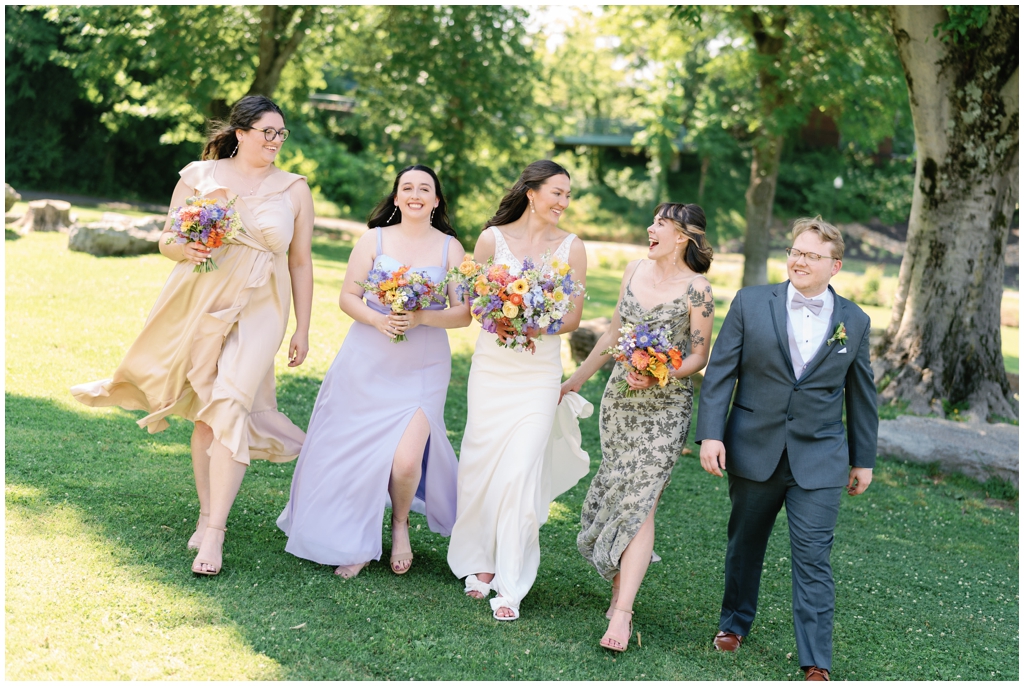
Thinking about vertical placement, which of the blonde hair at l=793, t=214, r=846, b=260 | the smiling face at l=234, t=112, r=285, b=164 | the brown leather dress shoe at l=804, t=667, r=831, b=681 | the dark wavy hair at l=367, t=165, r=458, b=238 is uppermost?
the smiling face at l=234, t=112, r=285, b=164

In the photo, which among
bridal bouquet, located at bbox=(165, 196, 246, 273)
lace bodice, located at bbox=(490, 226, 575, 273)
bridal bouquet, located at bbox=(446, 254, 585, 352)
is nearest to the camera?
bridal bouquet, located at bbox=(446, 254, 585, 352)

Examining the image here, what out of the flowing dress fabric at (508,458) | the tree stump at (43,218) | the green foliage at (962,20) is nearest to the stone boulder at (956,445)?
the green foliage at (962,20)

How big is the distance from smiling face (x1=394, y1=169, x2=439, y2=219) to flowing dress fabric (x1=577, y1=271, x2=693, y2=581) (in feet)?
4.38

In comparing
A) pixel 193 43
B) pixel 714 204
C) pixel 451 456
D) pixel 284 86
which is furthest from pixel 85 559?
pixel 714 204

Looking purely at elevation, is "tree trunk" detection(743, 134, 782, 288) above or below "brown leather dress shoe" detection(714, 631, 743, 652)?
above

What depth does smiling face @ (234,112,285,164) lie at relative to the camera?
534 cm

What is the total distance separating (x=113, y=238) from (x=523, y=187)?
13.4 metres

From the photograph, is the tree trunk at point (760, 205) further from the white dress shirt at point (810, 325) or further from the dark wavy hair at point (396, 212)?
the white dress shirt at point (810, 325)

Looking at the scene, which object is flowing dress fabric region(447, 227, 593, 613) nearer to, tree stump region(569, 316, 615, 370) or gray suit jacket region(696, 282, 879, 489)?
gray suit jacket region(696, 282, 879, 489)

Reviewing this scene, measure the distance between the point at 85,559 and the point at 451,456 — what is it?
7.04 ft

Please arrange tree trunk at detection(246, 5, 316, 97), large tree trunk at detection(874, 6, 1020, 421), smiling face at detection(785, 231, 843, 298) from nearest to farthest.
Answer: smiling face at detection(785, 231, 843, 298) → large tree trunk at detection(874, 6, 1020, 421) → tree trunk at detection(246, 5, 316, 97)

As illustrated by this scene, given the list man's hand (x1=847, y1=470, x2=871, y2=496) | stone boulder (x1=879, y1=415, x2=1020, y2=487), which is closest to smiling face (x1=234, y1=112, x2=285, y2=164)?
man's hand (x1=847, y1=470, x2=871, y2=496)

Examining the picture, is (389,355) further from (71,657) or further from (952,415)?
(952,415)

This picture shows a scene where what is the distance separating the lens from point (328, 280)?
17.5 meters
